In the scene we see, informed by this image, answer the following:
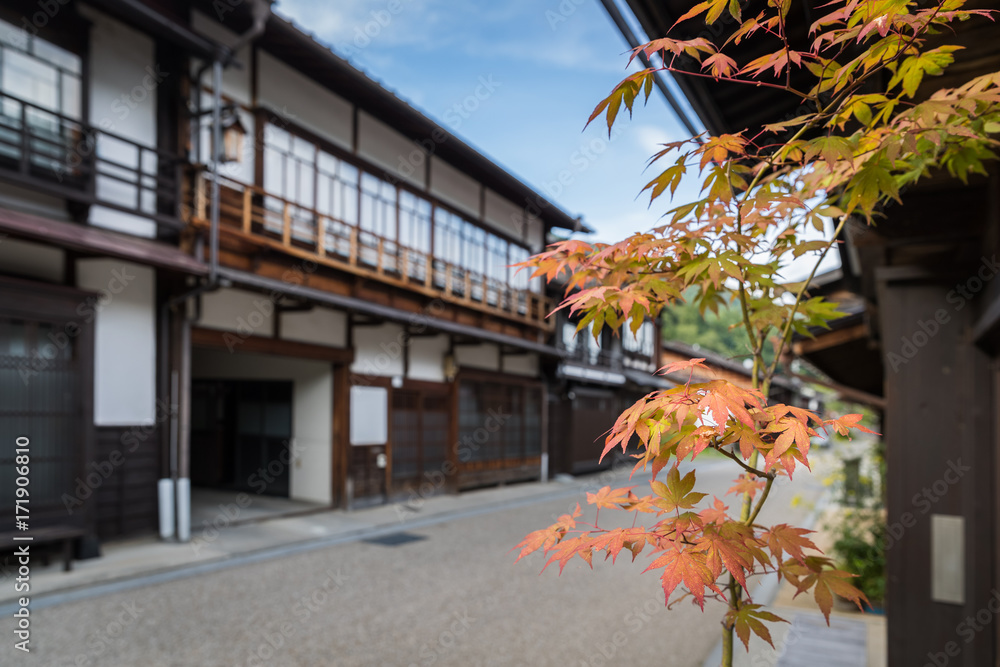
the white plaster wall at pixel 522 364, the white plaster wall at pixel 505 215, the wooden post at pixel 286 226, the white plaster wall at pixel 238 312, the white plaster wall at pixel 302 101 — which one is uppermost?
the white plaster wall at pixel 302 101

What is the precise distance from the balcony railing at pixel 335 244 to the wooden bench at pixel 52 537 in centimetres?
397

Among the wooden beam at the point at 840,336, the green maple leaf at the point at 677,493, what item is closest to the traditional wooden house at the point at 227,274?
the wooden beam at the point at 840,336

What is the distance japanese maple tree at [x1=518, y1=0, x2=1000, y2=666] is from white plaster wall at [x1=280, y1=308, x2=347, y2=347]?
9198 millimetres

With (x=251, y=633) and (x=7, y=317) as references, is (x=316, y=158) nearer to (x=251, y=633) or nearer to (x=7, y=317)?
(x=7, y=317)

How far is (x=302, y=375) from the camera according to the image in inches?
475

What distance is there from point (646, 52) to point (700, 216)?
0.49 metres

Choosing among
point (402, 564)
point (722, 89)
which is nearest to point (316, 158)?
point (402, 564)

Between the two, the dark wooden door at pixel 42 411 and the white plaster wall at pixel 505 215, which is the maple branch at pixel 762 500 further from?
the white plaster wall at pixel 505 215

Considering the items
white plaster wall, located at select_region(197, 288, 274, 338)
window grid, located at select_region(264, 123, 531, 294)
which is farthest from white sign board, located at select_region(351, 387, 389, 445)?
window grid, located at select_region(264, 123, 531, 294)

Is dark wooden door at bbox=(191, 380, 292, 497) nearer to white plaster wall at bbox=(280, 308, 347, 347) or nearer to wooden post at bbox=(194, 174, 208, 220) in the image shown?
white plaster wall at bbox=(280, 308, 347, 347)

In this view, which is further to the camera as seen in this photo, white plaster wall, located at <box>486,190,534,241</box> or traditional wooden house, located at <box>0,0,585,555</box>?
white plaster wall, located at <box>486,190,534,241</box>

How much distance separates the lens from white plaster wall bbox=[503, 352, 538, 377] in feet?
55.3

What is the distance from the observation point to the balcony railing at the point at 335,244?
910 cm

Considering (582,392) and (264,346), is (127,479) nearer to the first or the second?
(264,346)
